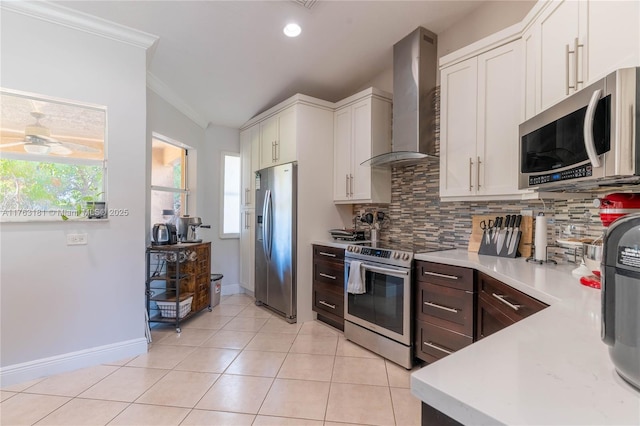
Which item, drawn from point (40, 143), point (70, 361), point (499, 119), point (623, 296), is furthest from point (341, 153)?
point (70, 361)

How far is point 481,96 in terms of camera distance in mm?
2166

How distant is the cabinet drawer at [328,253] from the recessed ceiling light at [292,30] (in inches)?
80.5

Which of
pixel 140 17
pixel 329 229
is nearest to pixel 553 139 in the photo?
pixel 329 229

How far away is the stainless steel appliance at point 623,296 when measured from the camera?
0.54m

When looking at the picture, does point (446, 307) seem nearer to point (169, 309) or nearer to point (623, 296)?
point (623, 296)

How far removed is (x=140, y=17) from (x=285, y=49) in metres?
1.20

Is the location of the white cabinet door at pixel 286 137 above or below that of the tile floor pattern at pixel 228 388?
above

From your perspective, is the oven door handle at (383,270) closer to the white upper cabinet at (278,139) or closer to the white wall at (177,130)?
the white upper cabinet at (278,139)

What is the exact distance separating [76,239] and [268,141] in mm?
2270

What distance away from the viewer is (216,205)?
442 centimetres

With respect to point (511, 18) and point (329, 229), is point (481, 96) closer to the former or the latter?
point (511, 18)

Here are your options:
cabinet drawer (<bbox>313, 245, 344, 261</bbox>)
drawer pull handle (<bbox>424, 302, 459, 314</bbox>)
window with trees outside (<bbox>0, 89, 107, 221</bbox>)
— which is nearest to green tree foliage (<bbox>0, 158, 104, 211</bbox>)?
window with trees outside (<bbox>0, 89, 107, 221</bbox>)

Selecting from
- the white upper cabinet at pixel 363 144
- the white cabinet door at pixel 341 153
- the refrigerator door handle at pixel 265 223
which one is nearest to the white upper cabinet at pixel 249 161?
the refrigerator door handle at pixel 265 223

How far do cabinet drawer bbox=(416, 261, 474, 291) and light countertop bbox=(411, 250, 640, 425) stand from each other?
3.36 feet
